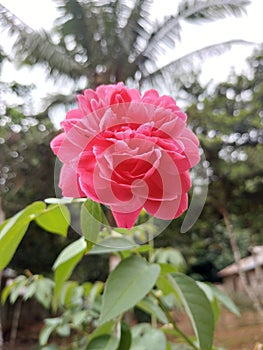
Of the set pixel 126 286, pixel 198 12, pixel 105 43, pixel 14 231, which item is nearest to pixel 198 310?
pixel 126 286

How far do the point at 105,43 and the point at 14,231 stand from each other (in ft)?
14.1

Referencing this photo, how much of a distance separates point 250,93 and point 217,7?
151cm

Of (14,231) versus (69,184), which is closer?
(69,184)

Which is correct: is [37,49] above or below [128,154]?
above

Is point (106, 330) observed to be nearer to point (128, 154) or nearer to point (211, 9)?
point (128, 154)

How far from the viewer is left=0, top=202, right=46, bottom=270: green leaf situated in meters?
0.35

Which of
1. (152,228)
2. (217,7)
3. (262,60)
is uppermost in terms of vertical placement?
(217,7)

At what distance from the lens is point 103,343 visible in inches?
16.0

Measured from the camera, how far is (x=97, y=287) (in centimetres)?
77

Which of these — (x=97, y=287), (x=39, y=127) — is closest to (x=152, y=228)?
(x=97, y=287)

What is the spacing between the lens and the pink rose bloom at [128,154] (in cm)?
22

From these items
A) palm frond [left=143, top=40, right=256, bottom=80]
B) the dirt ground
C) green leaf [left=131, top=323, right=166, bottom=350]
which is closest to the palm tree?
palm frond [left=143, top=40, right=256, bottom=80]

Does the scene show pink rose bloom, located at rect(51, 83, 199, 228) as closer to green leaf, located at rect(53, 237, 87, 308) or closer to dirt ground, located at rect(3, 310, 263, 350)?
green leaf, located at rect(53, 237, 87, 308)

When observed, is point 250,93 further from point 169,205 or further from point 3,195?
point 169,205
